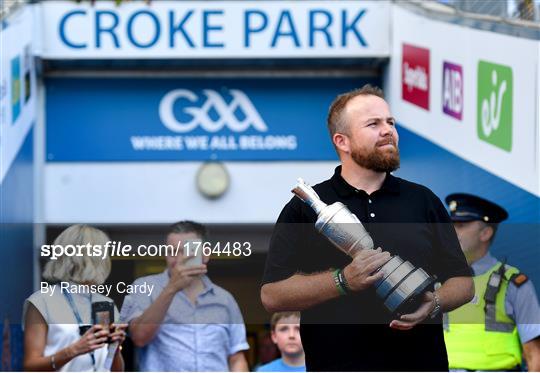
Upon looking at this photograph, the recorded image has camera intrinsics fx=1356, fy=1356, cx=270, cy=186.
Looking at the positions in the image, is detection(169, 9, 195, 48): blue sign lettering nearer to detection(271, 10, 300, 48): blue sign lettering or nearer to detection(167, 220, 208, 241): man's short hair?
detection(271, 10, 300, 48): blue sign lettering

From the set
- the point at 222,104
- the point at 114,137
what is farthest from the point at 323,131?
the point at 114,137

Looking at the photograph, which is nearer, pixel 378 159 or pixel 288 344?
pixel 378 159

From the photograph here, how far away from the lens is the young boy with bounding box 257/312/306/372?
5688 mm

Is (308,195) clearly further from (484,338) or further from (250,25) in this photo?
(250,25)

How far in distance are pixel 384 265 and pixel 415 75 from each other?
508 cm

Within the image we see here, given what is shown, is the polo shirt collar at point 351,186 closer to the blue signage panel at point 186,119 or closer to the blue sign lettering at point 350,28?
the blue sign lettering at point 350,28

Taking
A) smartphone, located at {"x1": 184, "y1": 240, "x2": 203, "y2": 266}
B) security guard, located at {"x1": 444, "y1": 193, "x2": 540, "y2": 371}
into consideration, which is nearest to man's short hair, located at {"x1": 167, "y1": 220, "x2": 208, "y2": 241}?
smartphone, located at {"x1": 184, "y1": 240, "x2": 203, "y2": 266}

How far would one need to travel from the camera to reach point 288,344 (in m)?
5.71

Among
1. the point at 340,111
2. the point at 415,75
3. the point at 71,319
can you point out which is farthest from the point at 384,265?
the point at 415,75

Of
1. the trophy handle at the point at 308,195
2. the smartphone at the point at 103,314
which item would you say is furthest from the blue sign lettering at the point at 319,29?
the trophy handle at the point at 308,195

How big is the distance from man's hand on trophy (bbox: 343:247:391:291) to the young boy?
2116 millimetres

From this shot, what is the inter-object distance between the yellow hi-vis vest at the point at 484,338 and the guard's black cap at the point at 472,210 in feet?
1.86

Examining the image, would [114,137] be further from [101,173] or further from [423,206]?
[423,206]

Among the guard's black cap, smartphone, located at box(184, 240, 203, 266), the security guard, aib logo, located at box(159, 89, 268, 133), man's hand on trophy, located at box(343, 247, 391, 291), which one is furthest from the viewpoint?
aib logo, located at box(159, 89, 268, 133)
